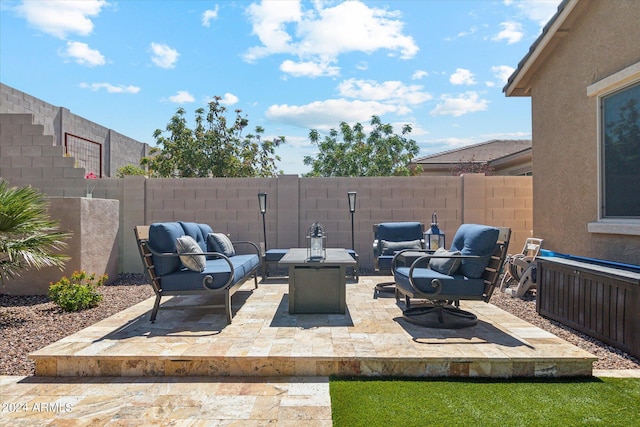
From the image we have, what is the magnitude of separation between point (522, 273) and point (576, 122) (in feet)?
7.00

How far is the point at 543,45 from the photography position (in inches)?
225

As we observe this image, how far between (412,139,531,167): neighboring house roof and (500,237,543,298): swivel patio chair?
7854 millimetres

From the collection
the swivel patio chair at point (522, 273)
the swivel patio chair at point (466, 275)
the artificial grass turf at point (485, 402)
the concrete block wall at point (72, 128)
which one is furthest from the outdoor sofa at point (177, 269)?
the concrete block wall at point (72, 128)

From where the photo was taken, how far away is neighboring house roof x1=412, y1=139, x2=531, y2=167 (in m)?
14.6

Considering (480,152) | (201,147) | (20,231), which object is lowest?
(20,231)

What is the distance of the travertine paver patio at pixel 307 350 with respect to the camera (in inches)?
120

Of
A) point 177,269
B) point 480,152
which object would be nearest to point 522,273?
point 177,269

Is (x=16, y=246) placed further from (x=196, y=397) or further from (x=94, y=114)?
(x=94, y=114)

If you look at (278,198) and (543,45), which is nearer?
(543,45)

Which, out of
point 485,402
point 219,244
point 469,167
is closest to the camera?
point 485,402

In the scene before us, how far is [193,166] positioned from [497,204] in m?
9.57

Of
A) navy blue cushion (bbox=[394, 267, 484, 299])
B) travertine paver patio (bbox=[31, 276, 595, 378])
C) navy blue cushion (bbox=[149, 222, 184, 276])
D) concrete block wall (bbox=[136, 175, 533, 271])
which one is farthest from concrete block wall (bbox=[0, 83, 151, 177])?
navy blue cushion (bbox=[394, 267, 484, 299])

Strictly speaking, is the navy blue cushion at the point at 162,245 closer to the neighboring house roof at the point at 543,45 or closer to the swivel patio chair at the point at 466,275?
the swivel patio chair at the point at 466,275

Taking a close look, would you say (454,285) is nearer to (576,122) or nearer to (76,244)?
(576,122)
